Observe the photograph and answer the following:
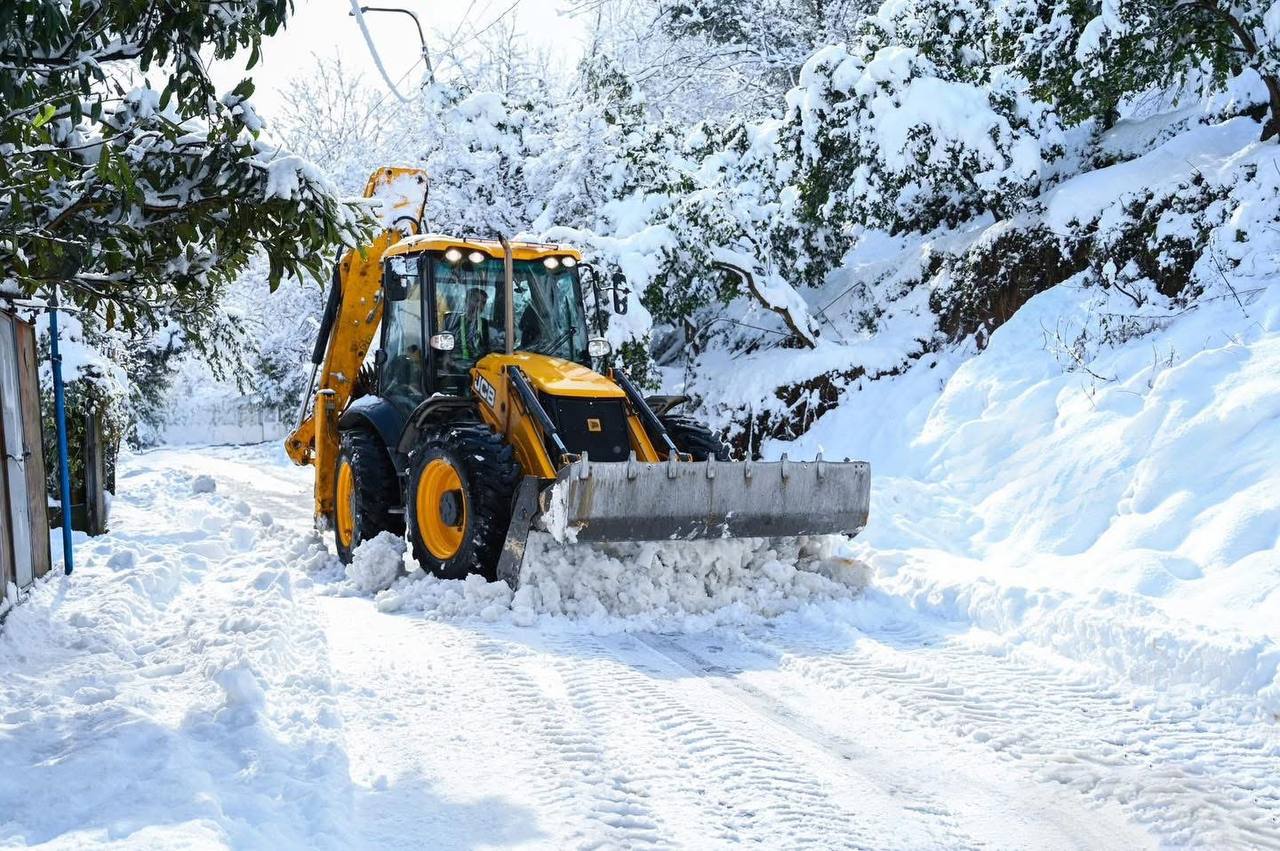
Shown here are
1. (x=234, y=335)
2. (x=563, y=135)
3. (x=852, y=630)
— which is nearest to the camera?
(x=852, y=630)

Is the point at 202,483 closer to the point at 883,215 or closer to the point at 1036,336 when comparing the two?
the point at 883,215

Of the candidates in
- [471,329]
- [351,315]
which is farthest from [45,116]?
[351,315]

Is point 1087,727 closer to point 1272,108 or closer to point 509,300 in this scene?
point 509,300

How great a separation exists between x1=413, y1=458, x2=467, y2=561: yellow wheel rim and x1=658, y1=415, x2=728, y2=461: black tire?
1.62m

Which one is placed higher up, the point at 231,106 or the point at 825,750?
the point at 231,106

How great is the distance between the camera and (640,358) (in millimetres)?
15234

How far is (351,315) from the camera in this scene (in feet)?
33.1

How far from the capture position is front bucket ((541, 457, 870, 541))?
6.84 meters

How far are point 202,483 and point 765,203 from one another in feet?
27.6

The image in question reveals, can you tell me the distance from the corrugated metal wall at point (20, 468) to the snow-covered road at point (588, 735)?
297 mm

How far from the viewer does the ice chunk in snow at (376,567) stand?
7977mm

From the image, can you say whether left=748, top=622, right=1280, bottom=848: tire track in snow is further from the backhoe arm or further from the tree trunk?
the tree trunk

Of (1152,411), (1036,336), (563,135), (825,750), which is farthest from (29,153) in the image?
(563,135)

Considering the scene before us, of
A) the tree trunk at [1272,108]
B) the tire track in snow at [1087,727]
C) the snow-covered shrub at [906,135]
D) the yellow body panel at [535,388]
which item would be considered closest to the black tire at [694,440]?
the yellow body panel at [535,388]
